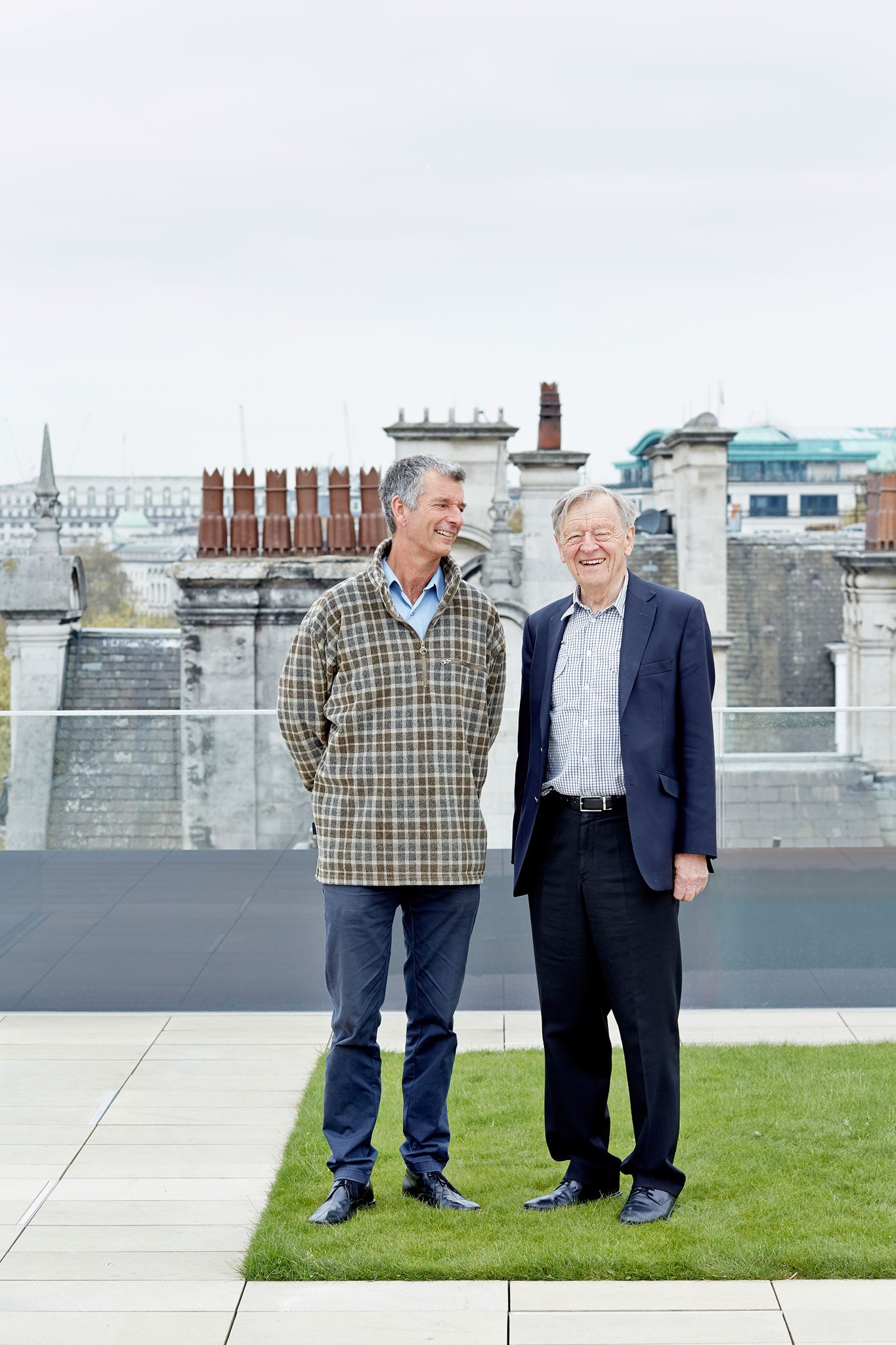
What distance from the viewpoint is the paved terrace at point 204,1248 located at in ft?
10.7

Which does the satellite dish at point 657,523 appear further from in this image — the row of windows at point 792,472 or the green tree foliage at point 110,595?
the row of windows at point 792,472

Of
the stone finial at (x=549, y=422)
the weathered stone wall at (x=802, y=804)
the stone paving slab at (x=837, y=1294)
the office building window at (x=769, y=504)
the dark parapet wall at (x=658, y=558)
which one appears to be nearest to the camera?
the stone paving slab at (x=837, y=1294)

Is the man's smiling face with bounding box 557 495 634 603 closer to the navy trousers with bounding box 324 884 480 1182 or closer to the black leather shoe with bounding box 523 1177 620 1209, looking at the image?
the navy trousers with bounding box 324 884 480 1182

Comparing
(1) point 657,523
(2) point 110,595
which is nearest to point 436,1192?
(1) point 657,523

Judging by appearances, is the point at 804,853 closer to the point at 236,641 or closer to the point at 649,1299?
the point at 649,1299

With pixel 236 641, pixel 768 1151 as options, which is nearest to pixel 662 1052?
pixel 768 1151

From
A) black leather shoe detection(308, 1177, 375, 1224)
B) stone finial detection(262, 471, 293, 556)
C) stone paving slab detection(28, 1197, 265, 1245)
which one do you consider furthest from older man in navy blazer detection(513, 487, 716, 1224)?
stone finial detection(262, 471, 293, 556)

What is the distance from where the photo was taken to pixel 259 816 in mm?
6719

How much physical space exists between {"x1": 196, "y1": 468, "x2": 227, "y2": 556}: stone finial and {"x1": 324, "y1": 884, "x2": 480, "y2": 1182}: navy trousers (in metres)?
8.84

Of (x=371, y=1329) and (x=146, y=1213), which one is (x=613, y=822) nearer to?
(x=371, y=1329)

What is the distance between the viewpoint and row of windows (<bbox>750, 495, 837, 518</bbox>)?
275 feet

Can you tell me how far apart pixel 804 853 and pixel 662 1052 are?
287 cm

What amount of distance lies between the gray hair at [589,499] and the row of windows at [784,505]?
81350 mm

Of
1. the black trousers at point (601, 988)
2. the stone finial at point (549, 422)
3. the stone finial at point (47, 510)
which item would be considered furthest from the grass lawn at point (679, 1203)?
the stone finial at point (549, 422)
